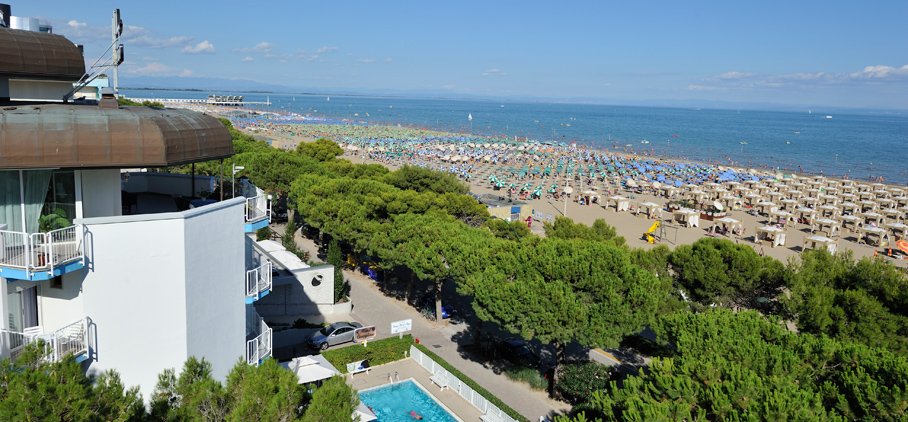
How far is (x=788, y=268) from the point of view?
58.8 ft

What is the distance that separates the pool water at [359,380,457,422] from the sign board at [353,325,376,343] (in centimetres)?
286

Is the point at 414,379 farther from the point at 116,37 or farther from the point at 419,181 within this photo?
the point at 419,181

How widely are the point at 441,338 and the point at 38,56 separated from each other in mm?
13803

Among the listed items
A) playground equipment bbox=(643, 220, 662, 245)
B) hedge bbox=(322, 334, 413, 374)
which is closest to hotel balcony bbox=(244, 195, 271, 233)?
hedge bbox=(322, 334, 413, 374)

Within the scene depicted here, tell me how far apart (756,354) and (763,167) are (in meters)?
83.2

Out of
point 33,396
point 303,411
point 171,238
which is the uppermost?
point 171,238

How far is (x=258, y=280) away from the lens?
10711 mm

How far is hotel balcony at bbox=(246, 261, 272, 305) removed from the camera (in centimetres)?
1032

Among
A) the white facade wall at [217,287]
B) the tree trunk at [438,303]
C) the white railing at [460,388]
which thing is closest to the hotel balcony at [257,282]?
the white facade wall at [217,287]

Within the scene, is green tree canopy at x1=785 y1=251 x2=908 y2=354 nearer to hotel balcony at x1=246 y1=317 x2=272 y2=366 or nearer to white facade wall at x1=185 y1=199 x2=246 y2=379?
hotel balcony at x1=246 y1=317 x2=272 y2=366

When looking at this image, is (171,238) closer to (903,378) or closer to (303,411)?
(303,411)

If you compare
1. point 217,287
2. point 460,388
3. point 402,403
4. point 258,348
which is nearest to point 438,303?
point 460,388

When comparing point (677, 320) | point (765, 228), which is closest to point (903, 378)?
point (677, 320)

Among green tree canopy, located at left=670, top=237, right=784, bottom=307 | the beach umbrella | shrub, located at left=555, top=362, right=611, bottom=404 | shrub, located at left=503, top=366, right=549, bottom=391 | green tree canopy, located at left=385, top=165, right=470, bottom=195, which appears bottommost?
shrub, located at left=503, top=366, right=549, bottom=391
